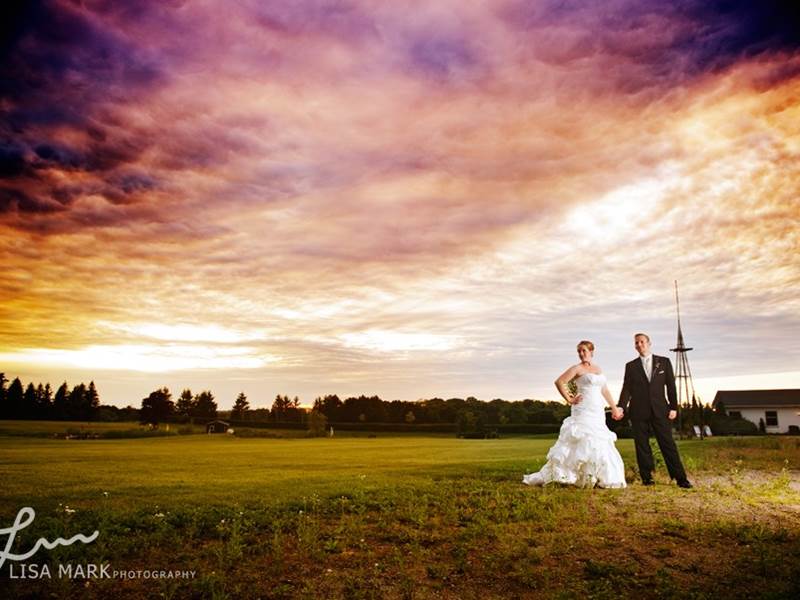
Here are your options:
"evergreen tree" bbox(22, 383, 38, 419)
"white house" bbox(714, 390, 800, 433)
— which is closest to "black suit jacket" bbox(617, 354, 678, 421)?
"white house" bbox(714, 390, 800, 433)

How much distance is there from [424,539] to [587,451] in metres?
6.31

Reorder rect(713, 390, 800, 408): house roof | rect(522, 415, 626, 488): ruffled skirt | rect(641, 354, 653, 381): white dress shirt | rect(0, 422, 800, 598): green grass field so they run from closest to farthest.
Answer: rect(0, 422, 800, 598): green grass field, rect(522, 415, 626, 488): ruffled skirt, rect(641, 354, 653, 381): white dress shirt, rect(713, 390, 800, 408): house roof

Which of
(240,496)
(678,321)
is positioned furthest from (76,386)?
(240,496)

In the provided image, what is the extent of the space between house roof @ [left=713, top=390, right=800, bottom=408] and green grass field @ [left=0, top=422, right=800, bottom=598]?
276 ft

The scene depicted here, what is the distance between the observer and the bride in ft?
39.5

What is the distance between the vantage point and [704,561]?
6.36 m

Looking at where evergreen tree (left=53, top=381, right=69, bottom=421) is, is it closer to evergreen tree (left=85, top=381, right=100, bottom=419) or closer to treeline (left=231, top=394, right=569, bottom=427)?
evergreen tree (left=85, top=381, right=100, bottom=419)

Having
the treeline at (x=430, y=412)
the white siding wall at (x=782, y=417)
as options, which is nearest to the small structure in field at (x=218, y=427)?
the treeline at (x=430, y=412)

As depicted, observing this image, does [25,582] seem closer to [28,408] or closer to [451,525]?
[451,525]

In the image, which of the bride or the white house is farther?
the white house

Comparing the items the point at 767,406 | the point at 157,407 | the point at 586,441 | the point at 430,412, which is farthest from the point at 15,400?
the point at 767,406

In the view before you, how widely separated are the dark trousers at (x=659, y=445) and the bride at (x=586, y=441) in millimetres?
625

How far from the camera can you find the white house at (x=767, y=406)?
258 ft

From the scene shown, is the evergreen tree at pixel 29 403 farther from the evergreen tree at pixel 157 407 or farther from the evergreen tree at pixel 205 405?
the evergreen tree at pixel 205 405
